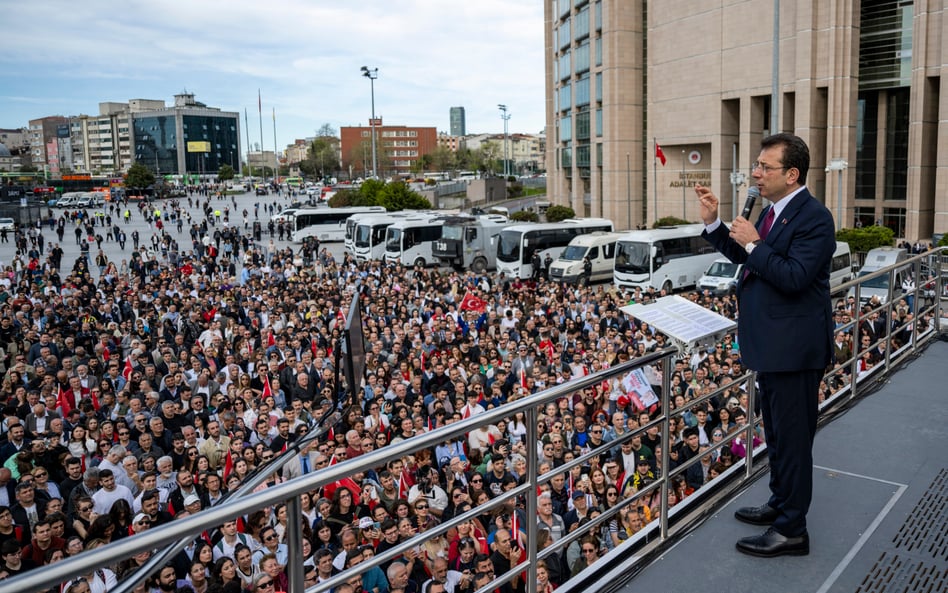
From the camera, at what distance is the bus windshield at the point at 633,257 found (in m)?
26.3

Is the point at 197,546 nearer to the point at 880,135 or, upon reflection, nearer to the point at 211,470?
the point at 211,470

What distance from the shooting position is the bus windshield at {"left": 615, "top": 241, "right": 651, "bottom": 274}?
2633 cm

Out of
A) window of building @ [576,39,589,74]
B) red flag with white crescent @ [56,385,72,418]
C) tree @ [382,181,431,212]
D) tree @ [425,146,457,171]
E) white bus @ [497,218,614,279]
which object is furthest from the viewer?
tree @ [425,146,457,171]

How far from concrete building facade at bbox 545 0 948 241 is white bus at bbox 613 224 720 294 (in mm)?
3449

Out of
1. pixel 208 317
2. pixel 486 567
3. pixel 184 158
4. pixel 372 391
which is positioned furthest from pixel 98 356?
pixel 184 158

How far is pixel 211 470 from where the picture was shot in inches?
328

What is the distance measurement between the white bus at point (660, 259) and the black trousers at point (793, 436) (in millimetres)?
23289

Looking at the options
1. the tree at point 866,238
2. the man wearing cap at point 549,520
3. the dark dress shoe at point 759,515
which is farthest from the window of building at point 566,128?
the dark dress shoe at point 759,515

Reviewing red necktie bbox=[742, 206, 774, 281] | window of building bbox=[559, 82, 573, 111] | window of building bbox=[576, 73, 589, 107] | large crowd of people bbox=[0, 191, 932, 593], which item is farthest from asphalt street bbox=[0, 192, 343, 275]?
red necktie bbox=[742, 206, 774, 281]

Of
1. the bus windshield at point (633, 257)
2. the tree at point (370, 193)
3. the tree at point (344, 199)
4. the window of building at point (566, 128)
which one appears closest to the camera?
the bus windshield at point (633, 257)

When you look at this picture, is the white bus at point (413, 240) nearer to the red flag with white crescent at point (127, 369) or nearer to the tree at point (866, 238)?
the tree at point (866, 238)

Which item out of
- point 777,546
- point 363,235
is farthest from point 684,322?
point 363,235

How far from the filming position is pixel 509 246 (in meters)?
31.0

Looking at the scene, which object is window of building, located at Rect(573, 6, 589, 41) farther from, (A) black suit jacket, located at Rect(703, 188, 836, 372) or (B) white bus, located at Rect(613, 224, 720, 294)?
(A) black suit jacket, located at Rect(703, 188, 836, 372)
